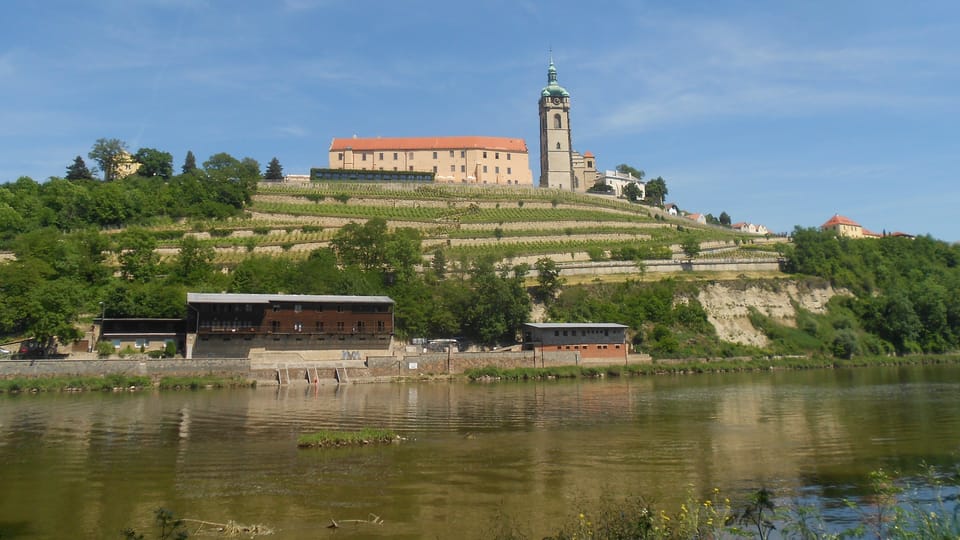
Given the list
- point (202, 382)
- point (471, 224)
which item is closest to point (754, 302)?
point (471, 224)

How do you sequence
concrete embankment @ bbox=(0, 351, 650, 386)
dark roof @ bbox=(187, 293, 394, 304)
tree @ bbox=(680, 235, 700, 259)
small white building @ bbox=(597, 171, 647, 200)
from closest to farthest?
concrete embankment @ bbox=(0, 351, 650, 386), dark roof @ bbox=(187, 293, 394, 304), tree @ bbox=(680, 235, 700, 259), small white building @ bbox=(597, 171, 647, 200)

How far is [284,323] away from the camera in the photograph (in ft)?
173

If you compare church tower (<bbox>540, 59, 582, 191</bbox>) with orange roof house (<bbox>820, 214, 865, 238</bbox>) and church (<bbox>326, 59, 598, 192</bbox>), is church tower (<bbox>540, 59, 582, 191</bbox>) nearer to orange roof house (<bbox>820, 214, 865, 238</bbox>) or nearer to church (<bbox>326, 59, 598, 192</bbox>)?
church (<bbox>326, 59, 598, 192</bbox>)

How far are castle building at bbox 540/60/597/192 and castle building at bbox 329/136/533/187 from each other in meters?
5.26

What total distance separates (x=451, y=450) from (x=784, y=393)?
2650cm

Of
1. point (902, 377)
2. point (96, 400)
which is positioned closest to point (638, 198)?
point (902, 377)

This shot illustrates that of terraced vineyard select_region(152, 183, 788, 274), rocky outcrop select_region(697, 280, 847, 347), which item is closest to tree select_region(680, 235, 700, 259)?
terraced vineyard select_region(152, 183, 788, 274)

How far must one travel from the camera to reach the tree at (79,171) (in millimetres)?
94750

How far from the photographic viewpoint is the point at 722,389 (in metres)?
43.1

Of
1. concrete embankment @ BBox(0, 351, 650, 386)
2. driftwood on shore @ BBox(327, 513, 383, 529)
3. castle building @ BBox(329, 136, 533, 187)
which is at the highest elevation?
castle building @ BBox(329, 136, 533, 187)

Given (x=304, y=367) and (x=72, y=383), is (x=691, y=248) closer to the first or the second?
(x=304, y=367)

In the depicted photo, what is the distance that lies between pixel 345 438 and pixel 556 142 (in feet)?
316

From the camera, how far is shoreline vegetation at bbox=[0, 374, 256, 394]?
41.8 meters

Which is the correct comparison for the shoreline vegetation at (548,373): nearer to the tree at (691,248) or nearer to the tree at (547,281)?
the tree at (547,281)
